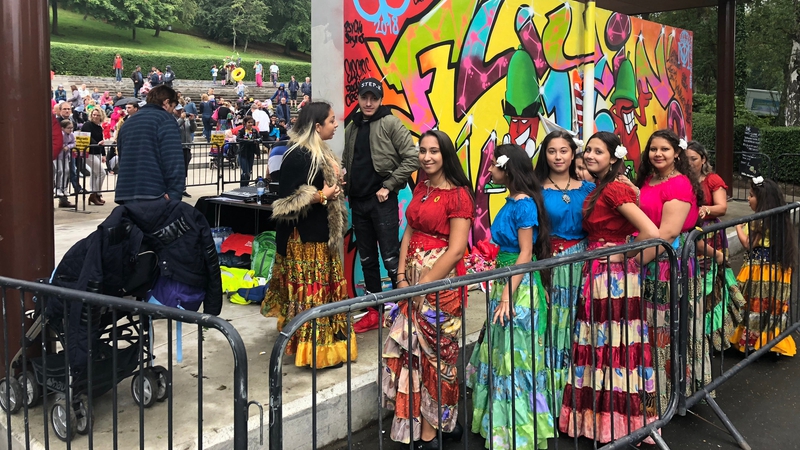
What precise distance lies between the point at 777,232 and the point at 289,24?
75.2 metres

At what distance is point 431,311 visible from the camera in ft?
13.4

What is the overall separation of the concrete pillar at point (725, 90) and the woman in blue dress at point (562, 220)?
31.8 ft

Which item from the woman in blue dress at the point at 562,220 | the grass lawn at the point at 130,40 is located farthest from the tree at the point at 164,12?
the woman in blue dress at the point at 562,220

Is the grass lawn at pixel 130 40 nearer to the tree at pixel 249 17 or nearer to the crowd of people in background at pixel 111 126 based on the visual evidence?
the tree at pixel 249 17

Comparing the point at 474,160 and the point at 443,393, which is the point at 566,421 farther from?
the point at 474,160

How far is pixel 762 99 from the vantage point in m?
43.6

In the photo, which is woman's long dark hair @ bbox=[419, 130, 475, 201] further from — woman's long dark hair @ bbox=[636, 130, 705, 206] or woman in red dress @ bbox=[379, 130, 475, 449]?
woman's long dark hair @ bbox=[636, 130, 705, 206]

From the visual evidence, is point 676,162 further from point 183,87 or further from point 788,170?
point 183,87

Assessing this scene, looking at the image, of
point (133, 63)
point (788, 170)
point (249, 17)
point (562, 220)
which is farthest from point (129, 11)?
point (562, 220)

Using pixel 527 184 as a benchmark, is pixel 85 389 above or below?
below

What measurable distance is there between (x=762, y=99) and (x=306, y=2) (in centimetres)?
5155

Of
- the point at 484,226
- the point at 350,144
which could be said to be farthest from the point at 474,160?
the point at 350,144

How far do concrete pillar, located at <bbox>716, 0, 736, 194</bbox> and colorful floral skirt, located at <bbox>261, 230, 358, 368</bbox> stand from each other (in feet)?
33.6

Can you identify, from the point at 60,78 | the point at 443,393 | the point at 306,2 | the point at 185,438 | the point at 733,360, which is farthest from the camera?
the point at 306,2
